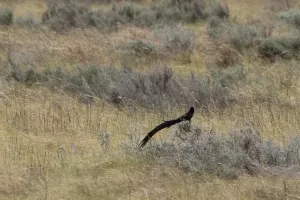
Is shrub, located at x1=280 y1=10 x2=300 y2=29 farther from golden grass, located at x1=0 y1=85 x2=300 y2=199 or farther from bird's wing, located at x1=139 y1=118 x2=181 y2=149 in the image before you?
bird's wing, located at x1=139 y1=118 x2=181 y2=149

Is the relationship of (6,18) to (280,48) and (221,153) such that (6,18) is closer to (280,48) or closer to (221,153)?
(280,48)

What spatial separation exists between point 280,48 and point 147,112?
14.3ft

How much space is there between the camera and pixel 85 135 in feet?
19.7

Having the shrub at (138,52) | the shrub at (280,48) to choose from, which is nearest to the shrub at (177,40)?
the shrub at (138,52)

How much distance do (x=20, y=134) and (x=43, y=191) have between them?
1430mm

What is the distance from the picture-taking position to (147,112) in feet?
22.9

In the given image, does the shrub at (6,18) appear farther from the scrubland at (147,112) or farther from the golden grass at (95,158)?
the golden grass at (95,158)

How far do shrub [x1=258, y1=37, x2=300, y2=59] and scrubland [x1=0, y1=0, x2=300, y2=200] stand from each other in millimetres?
24

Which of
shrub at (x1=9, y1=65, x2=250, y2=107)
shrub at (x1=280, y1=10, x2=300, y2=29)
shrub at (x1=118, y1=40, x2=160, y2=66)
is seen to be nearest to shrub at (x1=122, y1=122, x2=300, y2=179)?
shrub at (x1=9, y1=65, x2=250, y2=107)

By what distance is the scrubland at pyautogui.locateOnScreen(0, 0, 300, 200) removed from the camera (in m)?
4.80

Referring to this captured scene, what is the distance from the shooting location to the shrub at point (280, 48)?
10.4 metres

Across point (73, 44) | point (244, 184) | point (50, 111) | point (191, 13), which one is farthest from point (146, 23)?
point (244, 184)

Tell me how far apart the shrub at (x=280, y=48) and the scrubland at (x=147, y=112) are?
0.02 meters

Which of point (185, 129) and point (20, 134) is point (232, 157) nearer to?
point (185, 129)
